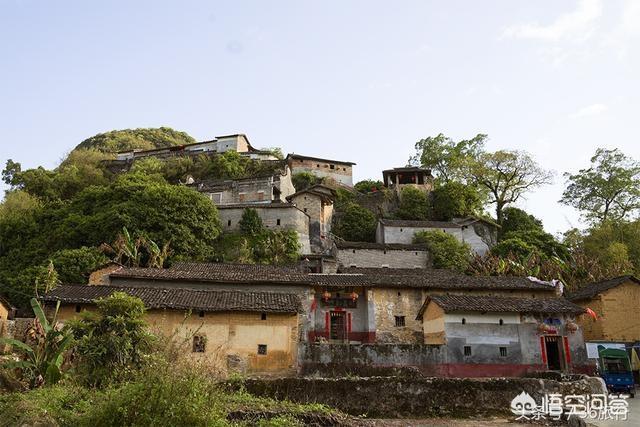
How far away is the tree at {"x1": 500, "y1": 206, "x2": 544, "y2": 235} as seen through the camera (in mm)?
50125

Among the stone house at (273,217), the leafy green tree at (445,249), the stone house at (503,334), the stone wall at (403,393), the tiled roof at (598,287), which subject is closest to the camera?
the stone wall at (403,393)

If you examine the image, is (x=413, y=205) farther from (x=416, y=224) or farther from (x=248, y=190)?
(x=248, y=190)

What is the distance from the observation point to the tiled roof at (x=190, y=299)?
20.0 metres

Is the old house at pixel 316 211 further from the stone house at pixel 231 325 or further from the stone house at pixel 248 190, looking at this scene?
the stone house at pixel 231 325

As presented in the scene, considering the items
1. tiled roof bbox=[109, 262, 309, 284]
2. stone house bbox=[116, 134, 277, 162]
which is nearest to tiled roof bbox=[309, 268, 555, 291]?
tiled roof bbox=[109, 262, 309, 284]

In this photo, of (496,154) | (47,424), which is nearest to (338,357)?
(47,424)

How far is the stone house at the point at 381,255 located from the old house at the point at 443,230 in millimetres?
2914

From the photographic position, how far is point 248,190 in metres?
48.3

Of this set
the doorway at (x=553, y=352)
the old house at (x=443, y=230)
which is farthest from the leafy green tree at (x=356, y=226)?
the doorway at (x=553, y=352)

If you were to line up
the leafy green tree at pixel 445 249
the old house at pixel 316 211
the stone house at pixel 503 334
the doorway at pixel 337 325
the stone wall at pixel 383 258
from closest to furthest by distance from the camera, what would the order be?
the stone house at pixel 503 334, the doorway at pixel 337 325, the leafy green tree at pixel 445 249, the stone wall at pixel 383 258, the old house at pixel 316 211

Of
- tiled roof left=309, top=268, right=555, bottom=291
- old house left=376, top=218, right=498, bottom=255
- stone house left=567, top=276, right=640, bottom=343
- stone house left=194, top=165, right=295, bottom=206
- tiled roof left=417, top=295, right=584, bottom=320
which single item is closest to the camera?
tiled roof left=417, top=295, right=584, bottom=320

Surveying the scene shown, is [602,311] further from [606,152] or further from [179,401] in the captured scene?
[179,401]

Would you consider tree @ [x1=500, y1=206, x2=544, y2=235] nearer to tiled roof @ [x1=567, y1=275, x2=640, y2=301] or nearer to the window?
tiled roof @ [x1=567, y1=275, x2=640, y2=301]

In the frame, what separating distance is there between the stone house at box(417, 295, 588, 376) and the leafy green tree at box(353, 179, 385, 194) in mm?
32785
